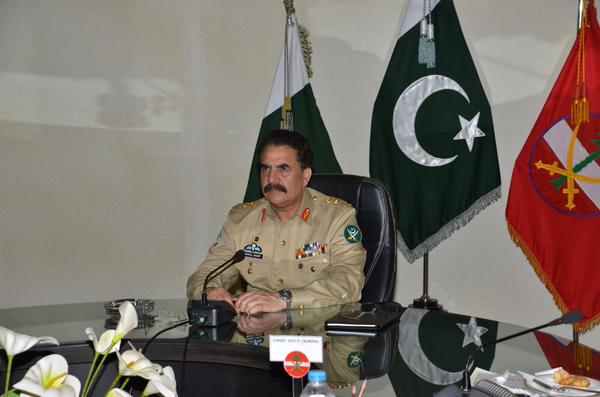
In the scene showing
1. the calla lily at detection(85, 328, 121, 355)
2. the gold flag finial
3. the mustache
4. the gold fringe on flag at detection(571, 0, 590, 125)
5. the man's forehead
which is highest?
the gold flag finial

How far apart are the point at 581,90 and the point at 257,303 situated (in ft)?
6.54

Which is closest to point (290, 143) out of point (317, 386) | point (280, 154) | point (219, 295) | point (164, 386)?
point (280, 154)

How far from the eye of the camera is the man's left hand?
7.76 ft

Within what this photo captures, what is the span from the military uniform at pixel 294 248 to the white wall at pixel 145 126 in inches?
59.2

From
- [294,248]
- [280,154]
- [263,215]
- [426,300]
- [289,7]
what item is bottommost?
[426,300]

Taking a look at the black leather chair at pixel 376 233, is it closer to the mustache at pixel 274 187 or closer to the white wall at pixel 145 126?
the mustache at pixel 274 187

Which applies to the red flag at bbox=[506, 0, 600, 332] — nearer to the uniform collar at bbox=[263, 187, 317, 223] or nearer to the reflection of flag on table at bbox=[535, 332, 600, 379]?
the uniform collar at bbox=[263, 187, 317, 223]

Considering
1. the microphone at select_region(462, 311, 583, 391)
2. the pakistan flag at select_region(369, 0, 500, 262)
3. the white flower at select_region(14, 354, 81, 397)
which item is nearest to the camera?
the white flower at select_region(14, 354, 81, 397)

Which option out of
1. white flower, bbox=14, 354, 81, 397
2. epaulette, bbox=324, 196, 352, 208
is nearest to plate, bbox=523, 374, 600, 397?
white flower, bbox=14, 354, 81, 397

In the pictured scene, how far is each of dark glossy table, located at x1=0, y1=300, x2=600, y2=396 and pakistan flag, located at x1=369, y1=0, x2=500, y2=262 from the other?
63.2 inches

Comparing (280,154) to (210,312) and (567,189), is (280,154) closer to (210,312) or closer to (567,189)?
(210,312)

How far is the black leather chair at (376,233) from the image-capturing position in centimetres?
274

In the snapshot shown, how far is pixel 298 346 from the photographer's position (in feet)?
4.52

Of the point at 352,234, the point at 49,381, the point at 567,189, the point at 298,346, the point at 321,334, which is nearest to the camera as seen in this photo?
the point at 49,381
